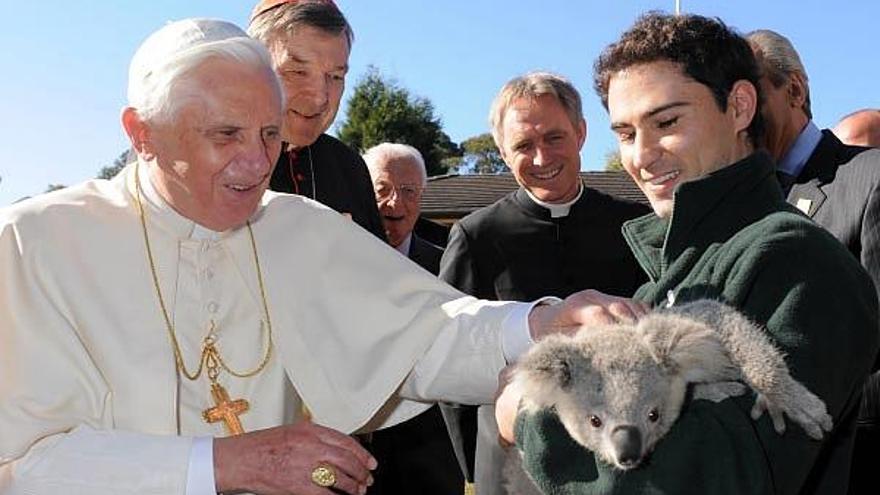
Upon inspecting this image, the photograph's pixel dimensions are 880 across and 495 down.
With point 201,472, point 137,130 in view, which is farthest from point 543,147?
point 201,472

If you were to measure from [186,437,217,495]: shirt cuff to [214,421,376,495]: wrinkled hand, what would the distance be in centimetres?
2

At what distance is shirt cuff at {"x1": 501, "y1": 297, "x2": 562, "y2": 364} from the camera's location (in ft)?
11.9

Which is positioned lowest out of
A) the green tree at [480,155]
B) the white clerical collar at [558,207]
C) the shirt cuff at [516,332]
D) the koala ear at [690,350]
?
the green tree at [480,155]

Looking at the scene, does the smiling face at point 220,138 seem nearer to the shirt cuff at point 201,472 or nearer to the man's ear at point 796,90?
the shirt cuff at point 201,472

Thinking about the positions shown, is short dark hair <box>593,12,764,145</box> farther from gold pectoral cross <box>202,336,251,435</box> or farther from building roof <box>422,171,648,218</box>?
building roof <box>422,171,648,218</box>

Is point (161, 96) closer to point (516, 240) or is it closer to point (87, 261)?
point (87, 261)

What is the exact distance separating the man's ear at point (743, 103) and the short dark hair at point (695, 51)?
20 mm

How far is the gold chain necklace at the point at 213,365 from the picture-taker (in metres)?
3.72

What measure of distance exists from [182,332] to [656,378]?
2.02 m

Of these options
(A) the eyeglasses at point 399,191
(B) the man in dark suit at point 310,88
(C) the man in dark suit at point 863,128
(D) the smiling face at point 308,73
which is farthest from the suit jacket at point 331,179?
(C) the man in dark suit at point 863,128

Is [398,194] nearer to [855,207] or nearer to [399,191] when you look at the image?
[399,191]

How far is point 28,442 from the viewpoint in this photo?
10.7 feet

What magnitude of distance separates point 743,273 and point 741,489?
557mm

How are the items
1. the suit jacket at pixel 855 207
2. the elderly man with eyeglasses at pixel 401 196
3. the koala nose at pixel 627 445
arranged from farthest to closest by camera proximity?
the elderly man with eyeglasses at pixel 401 196
the suit jacket at pixel 855 207
the koala nose at pixel 627 445
